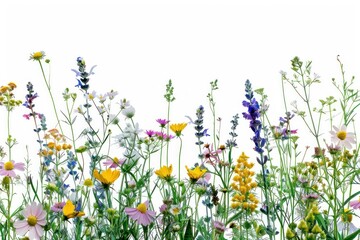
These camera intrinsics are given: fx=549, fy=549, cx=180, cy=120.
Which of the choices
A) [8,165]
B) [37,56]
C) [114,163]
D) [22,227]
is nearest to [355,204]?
[114,163]

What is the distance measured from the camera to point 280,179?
3.22 metres

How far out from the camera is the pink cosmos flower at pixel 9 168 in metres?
2.68

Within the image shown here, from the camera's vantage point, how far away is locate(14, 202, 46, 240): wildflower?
2.33 meters

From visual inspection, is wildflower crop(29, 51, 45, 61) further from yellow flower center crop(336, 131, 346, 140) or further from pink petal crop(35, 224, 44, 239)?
yellow flower center crop(336, 131, 346, 140)

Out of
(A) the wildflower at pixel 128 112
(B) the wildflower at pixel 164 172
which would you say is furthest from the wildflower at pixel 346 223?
(A) the wildflower at pixel 128 112

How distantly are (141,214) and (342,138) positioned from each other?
106 cm

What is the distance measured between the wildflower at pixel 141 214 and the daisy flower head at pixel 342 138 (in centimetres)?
96

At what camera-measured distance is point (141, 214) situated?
2.32 meters

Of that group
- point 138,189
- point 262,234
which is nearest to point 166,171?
point 138,189

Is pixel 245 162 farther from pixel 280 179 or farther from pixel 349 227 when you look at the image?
pixel 349 227

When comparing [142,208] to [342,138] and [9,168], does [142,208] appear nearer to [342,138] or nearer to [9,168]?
[9,168]

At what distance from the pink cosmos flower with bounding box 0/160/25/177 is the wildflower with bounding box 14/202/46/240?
1.31 ft

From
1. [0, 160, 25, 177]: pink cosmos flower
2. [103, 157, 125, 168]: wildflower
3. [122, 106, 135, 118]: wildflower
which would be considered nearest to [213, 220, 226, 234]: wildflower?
[103, 157, 125, 168]: wildflower

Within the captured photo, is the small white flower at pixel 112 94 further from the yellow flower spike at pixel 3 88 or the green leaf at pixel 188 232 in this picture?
the green leaf at pixel 188 232
